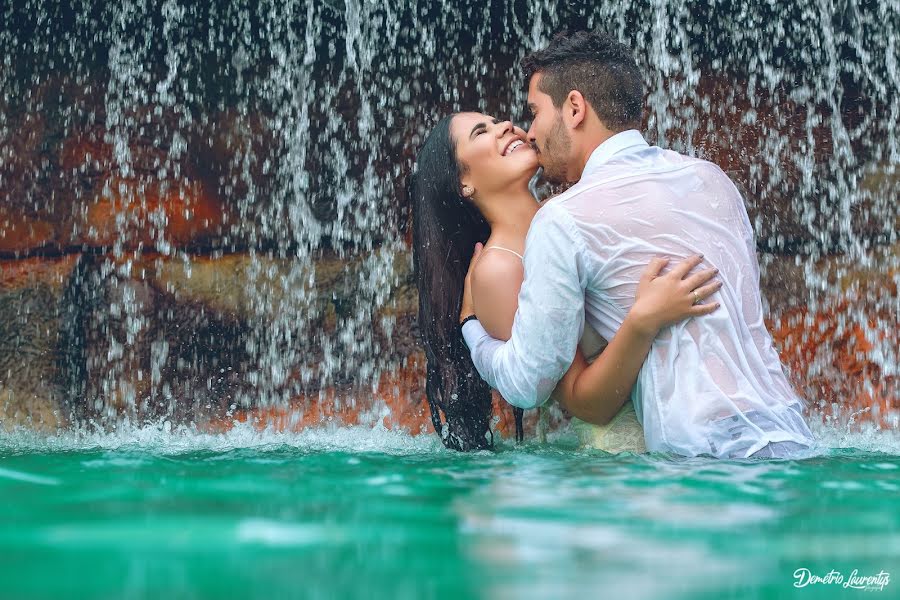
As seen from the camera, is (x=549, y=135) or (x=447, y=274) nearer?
(x=549, y=135)

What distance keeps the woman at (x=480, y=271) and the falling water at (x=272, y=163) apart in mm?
1512

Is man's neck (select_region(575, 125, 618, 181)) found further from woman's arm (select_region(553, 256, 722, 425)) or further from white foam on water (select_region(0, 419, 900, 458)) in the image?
white foam on water (select_region(0, 419, 900, 458))

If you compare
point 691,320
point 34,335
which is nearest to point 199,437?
point 34,335

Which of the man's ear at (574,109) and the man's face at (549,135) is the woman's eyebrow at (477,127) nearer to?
the man's face at (549,135)

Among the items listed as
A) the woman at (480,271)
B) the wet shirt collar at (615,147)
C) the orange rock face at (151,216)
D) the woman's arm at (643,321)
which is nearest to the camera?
the woman's arm at (643,321)

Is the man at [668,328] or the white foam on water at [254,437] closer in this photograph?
the man at [668,328]

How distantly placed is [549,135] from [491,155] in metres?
0.31

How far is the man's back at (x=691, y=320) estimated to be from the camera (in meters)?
2.76

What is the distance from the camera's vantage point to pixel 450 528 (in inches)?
74.5

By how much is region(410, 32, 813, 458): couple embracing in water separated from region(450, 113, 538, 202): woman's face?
0.02 meters

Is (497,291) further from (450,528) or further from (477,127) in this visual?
(450,528)

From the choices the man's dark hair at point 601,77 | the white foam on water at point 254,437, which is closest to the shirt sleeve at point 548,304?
the man's dark hair at point 601,77

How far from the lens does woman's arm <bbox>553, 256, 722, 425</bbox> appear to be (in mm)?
2742

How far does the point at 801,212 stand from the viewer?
5.21m
